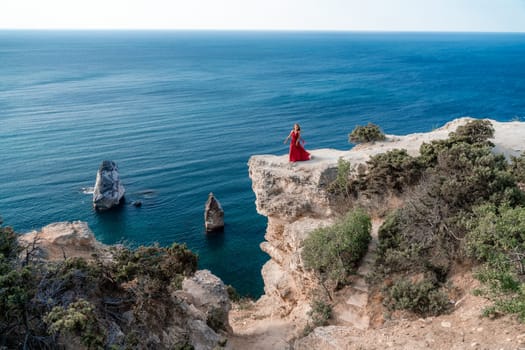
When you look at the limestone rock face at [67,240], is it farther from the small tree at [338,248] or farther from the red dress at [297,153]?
the red dress at [297,153]

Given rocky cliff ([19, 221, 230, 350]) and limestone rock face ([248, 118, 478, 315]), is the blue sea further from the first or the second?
limestone rock face ([248, 118, 478, 315])

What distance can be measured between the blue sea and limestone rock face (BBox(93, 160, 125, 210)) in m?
1.11

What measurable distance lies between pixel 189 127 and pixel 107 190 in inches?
1039

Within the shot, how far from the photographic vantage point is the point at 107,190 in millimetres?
43000

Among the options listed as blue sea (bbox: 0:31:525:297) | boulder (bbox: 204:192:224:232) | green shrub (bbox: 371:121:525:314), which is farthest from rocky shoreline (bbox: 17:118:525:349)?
boulder (bbox: 204:192:224:232)

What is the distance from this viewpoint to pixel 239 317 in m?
23.8

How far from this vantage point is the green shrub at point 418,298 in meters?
14.5

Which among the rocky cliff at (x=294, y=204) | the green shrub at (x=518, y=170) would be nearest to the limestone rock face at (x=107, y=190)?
the rocky cliff at (x=294, y=204)

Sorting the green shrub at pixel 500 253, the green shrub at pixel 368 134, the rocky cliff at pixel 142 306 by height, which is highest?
the green shrub at pixel 368 134

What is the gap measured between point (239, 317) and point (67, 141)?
47.2 meters

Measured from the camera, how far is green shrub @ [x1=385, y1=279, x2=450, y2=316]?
1445cm

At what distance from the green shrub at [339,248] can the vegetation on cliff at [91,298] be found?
18.4ft

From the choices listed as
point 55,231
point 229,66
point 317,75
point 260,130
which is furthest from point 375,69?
point 55,231

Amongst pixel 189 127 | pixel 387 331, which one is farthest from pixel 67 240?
pixel 189 127
